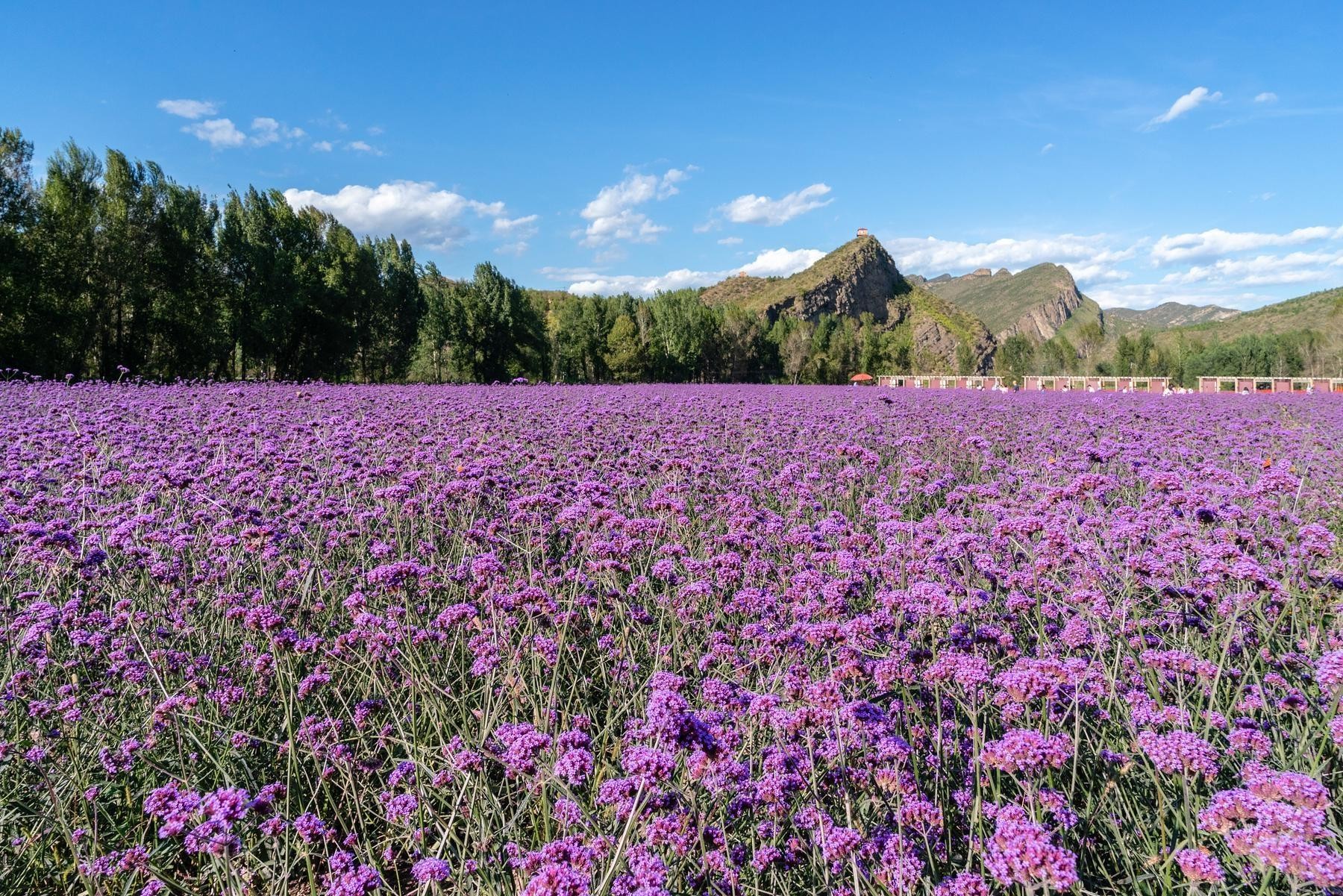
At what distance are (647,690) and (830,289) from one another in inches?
7245

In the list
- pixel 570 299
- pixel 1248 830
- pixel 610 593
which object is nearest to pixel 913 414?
pixel 610 593

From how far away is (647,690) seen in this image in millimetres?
2885

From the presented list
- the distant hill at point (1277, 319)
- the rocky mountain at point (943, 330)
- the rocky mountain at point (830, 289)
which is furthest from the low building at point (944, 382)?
the rocky mountain at point (830, 289)

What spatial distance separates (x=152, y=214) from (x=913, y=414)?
3178 centimetres

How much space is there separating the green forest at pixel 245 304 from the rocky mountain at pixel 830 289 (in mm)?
114673

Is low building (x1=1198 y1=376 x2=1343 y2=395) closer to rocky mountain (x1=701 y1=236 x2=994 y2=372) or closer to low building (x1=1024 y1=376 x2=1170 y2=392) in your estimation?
low building (x1=1024 y1=376 x2=1170 y2=392)

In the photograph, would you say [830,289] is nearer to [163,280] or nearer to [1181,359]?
[1181,359]

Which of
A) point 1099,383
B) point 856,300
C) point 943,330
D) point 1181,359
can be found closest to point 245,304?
point 1099,383

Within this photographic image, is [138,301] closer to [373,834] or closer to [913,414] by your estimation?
[913,414]

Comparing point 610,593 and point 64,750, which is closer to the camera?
point 64,750

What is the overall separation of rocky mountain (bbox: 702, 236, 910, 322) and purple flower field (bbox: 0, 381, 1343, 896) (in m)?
161

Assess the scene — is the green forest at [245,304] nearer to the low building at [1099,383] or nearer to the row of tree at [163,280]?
the row of tree at [163,280]

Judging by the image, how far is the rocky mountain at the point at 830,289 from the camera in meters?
170

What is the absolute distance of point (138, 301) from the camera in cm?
2783
